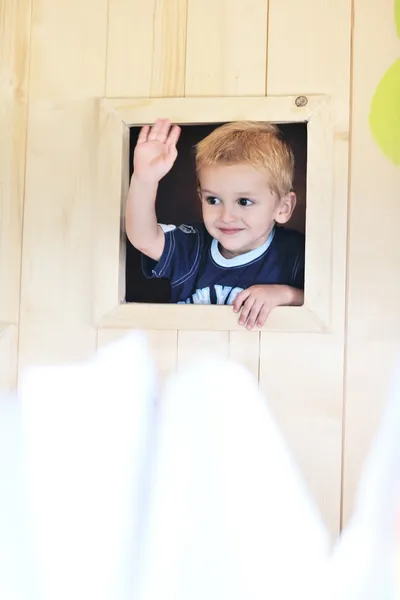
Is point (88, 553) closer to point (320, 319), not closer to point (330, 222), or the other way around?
point (320, 319)

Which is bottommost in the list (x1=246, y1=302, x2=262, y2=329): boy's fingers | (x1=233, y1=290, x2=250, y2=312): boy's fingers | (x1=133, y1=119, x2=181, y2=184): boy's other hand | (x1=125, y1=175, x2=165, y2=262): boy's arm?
(x1=246, y1=302, x2=262, y2=329): boy's fingers

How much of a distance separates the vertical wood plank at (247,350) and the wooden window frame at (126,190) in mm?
17

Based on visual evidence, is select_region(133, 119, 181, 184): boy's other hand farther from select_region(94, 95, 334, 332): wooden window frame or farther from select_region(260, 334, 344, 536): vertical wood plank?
select_region(260, 334, 344, 536): vertical wood plank

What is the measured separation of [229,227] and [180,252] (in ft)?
0.32

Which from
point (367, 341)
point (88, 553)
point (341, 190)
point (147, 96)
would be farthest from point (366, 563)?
point (147, 96)

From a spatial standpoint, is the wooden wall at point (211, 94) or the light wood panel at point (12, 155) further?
the light wood panel at point (12, 155)

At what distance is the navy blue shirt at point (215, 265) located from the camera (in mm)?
1280

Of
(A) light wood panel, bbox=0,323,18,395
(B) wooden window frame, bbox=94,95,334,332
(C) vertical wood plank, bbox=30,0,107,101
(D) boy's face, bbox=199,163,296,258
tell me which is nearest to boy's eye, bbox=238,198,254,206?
(D) boy's face, bbox=199,163,296,258

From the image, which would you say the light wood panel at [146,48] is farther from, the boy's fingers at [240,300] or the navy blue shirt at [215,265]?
the boy's fingers at [240,300]

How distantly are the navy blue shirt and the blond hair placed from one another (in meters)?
0.09

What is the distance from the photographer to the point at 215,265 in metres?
1.31

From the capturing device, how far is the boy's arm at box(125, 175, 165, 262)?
4.29ft

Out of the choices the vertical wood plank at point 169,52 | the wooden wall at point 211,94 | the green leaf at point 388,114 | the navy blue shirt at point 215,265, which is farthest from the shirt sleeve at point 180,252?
the green leaf at point 388,114

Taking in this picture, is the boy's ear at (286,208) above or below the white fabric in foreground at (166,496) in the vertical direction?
above
